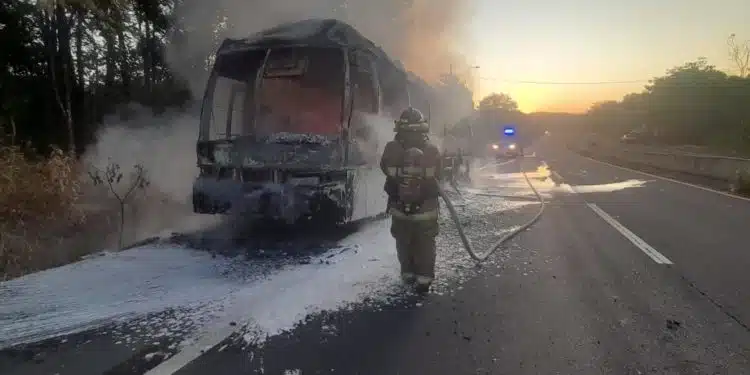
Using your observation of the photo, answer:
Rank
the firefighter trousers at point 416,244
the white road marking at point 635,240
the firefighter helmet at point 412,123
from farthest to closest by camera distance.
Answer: the white road marking at point 635,240
the firefighter helmet at point 412,123
the firefighter trousers at point 416,244

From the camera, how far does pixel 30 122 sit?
13508 millimetres

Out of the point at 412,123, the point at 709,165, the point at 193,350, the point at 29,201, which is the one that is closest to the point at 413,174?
the point at 412,123

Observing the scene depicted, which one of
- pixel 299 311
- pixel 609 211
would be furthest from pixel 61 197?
pixel 609 211

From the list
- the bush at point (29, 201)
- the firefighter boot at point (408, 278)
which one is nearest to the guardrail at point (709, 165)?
the firefighter boot at point (408, 278)

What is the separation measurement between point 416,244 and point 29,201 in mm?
6680

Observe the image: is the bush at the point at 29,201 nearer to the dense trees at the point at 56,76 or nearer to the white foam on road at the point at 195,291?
the dense trees at the point at 56,76

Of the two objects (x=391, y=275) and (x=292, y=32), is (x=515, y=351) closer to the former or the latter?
(x=391, y=275)

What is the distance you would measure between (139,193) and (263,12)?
4.90m

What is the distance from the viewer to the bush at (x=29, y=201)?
776 cm

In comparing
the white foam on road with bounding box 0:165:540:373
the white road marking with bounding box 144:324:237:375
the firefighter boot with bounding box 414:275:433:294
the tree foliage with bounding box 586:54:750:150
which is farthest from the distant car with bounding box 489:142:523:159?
the white road marking with bounding box 144:324:237:375

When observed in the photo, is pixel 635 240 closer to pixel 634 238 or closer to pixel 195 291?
pixel 634 238

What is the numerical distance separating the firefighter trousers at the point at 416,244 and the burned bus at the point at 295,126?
1.77m

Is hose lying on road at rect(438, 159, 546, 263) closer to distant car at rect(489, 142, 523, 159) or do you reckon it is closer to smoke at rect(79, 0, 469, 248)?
smoke at rect(79, 0, 469, 248)

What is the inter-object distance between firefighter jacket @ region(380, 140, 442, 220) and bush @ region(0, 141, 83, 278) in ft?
16.4
